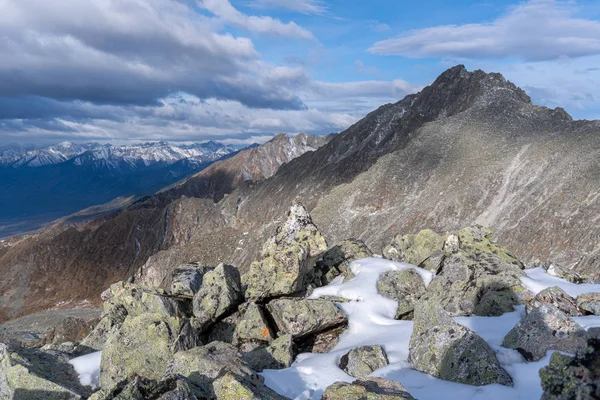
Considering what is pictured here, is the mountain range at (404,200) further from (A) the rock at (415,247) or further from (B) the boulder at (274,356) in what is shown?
(B) the boulder at (274,356)

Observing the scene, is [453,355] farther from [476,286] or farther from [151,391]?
[476,286]

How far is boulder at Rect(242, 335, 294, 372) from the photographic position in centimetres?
1460

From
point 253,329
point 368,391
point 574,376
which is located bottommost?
point 253,329

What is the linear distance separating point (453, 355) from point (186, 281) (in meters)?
14.5

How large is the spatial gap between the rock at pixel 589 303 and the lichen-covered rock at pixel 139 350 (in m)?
15.7

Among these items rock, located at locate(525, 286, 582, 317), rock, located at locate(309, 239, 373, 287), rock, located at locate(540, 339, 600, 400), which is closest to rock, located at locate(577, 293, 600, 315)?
rock, located at locate(525, 286, 582, 317)

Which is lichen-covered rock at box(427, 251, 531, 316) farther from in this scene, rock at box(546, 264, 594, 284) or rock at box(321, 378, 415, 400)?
rock at box(321, 378, 415, 400)

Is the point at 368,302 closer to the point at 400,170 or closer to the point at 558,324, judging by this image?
the point at 558,324

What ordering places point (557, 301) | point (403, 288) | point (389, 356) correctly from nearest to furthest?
1. point (389, 356)
2. point (557, 301)
3. point (403, 288)

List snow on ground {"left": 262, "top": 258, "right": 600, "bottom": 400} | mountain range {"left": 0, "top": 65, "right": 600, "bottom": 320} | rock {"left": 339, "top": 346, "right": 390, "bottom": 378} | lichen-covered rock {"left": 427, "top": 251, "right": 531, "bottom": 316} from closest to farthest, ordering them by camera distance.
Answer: snow on ground {"left": 262, "top": 258, "right": 600, "bottom": 400}, rock {"left": 339, "top": 346, "right": 390, "bottom": 378}, lichen-covered rock {"left": 427, "top": 251, "right": 531, "bottom": 316}, mountain range {"left": 0, "top": 65, "right": 600, "bottom": 320}

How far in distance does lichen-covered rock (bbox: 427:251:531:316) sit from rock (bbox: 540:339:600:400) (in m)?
9.25

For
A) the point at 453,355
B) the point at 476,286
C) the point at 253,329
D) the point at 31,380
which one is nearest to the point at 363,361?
the point at 453,355

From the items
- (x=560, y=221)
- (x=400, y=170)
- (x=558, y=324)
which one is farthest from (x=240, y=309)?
(x=400, y=170)

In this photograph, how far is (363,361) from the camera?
1379 centimetres
